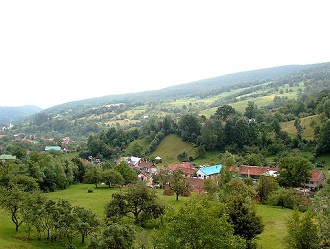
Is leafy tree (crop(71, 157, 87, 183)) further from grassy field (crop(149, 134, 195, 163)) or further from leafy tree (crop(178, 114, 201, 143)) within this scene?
leafy tree (crop(178, 114, 201, 143))

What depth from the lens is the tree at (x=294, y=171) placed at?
62.5 metres

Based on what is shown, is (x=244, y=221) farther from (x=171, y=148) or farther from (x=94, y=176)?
(x=171, y=148)

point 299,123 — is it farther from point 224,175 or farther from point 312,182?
point 224,175

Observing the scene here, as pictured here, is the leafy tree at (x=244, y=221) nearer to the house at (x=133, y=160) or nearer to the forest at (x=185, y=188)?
the forest at (x=185, y=188)

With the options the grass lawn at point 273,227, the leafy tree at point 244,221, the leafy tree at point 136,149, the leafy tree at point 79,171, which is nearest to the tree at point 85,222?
the leafy tree at point 244,221

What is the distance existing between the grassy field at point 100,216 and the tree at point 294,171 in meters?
12.4

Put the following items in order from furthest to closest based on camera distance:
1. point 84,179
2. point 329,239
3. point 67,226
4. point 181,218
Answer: point 84,179
point 67,226
point 329,239
point 181,218

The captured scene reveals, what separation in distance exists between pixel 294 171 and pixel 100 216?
37.0m

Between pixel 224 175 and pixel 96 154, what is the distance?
6155 cm

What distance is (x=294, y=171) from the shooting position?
62.8 m

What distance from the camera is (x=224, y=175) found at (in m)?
58.8

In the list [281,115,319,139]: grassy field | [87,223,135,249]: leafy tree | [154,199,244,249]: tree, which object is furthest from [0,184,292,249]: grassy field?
[281,115,319,139]: grassy field

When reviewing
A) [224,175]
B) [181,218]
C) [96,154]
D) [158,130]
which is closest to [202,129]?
[158,130]

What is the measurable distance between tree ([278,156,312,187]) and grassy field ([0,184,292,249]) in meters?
12.4
